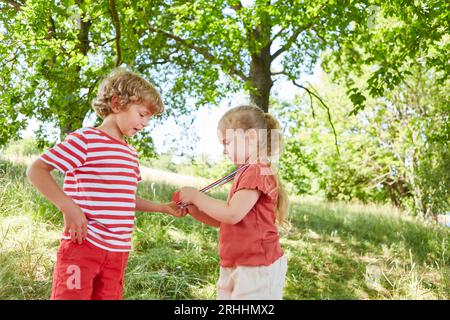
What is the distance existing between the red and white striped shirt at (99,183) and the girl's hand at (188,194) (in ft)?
1.07

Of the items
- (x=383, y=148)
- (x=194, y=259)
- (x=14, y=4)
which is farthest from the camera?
(x=383, y=148)

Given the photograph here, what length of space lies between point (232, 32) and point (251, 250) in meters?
6.82

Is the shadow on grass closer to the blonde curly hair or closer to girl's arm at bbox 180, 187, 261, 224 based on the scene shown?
girl's arm at bbox 180, 187, 261, 224

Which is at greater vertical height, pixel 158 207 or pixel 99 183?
pixel 99 183

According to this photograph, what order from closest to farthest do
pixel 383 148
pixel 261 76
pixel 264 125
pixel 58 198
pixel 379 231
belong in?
pixel 58 198 < pixel 264 125 < pixel 379 231 < pixel 261 76 < pixel 383 148

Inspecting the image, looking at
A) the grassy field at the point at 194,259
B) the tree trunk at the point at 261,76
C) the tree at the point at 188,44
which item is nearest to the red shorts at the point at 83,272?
the grassy field at the point at 194,259

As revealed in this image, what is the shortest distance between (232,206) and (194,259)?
10.2 ft

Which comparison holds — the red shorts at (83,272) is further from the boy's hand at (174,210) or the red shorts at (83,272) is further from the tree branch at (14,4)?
the tree branch at (14,4)

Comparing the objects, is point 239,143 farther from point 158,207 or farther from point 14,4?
point 14,4

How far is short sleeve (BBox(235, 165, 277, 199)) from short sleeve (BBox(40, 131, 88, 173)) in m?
0.78

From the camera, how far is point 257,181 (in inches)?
91.4

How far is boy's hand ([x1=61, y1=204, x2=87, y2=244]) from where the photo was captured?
2.03 metres

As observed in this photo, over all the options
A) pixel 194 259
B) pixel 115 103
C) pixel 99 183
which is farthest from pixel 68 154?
pixel 194 259
